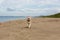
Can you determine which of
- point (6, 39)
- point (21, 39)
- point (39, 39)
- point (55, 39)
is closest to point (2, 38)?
point (6, 39)

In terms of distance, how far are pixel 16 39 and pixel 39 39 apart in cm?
168

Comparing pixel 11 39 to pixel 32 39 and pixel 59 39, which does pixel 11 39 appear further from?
pixel 59 39

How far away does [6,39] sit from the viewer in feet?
44.1

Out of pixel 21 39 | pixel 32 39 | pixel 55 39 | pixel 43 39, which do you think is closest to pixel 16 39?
pixel 21 39

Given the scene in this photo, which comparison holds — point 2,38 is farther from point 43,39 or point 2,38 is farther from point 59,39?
point 59,39

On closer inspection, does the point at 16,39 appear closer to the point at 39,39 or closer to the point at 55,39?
the point at 39,39

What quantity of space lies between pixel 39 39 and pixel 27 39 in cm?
88

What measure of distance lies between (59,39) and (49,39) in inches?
28.6

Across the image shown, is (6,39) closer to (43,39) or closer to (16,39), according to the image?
(16,39)

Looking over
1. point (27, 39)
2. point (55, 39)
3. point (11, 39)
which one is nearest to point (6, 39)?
point (11, 39)

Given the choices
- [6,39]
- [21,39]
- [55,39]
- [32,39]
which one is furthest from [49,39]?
[6,39]

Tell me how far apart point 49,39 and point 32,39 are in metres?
1.24

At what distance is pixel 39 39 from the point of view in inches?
519

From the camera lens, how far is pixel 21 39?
13.2m
